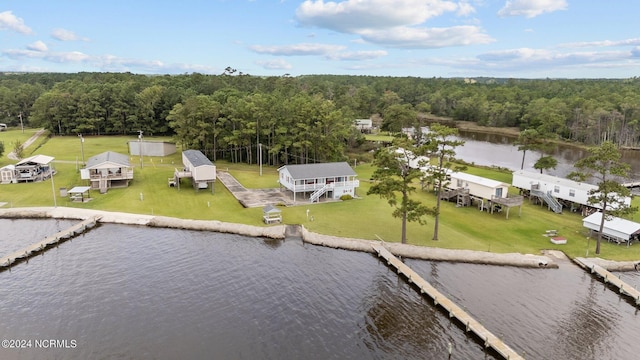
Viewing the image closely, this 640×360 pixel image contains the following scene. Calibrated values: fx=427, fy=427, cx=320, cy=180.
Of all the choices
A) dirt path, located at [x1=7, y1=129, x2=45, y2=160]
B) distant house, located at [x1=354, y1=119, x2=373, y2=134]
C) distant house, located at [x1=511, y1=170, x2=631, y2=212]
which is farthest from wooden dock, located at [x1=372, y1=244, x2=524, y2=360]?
distant house, located at [x1=354, y1=119, x2=373, y2=134]

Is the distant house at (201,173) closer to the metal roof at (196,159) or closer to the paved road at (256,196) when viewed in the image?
the metal roof at (196,159)

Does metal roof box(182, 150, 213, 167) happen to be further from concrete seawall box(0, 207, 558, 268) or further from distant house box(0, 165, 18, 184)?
distant house box(0, 165, 18, 184)

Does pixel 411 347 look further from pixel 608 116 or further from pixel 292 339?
pixel 608 116

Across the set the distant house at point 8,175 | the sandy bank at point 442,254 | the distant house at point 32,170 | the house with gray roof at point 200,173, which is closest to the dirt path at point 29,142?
the distant house at point 32,170

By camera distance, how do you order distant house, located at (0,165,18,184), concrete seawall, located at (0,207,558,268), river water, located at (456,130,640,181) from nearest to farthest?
1. concrete seawall, located at (0,207,558,268)
2. distant house, located at (0,165,18,184)
3. river water, located at (456,130,640,181)

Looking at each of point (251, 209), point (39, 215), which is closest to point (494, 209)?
point (251, 209)

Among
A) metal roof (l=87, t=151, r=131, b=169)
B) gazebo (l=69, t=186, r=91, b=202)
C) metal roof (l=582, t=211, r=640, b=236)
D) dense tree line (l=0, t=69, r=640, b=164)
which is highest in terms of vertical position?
dense tree line (l=0, t=69, r=640, b=164)
